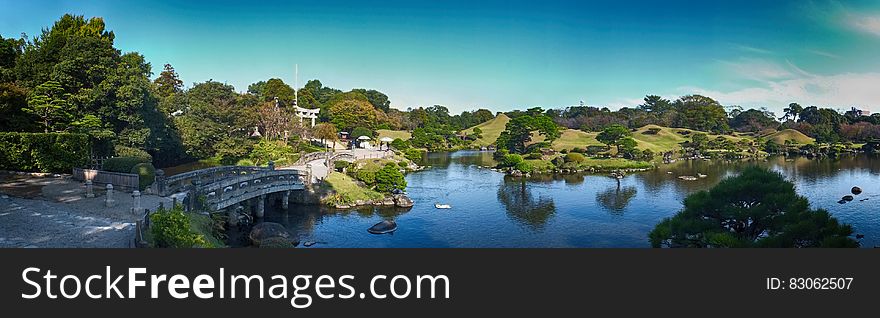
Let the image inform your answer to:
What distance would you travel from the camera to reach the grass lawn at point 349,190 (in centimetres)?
2858

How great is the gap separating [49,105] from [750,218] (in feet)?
96.6

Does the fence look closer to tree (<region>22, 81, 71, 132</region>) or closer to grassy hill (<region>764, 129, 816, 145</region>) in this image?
tree (<region>22, 81, 71, 132</region>)

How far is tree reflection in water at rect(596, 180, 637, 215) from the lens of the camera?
2888 centimetres

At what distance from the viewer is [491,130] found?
333 feet

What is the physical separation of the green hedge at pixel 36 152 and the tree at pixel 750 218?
80.1 ft

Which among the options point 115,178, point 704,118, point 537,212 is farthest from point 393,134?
point 115,178

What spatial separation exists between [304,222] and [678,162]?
49985 millimetres

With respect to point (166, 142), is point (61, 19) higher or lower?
higher

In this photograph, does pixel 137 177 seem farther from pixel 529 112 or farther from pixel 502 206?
pixel 529 112

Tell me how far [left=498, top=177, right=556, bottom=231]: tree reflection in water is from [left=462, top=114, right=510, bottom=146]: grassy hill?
172 ft

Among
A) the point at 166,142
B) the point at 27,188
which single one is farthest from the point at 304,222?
the point at 166,142

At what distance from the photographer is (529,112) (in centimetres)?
8681

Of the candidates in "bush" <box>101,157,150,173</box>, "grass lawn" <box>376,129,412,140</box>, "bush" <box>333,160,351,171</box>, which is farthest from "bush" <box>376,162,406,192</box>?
"grass lawn" <box>376,129,412,140</box>

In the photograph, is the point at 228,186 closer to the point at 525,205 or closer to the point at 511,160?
the point at 525,205
